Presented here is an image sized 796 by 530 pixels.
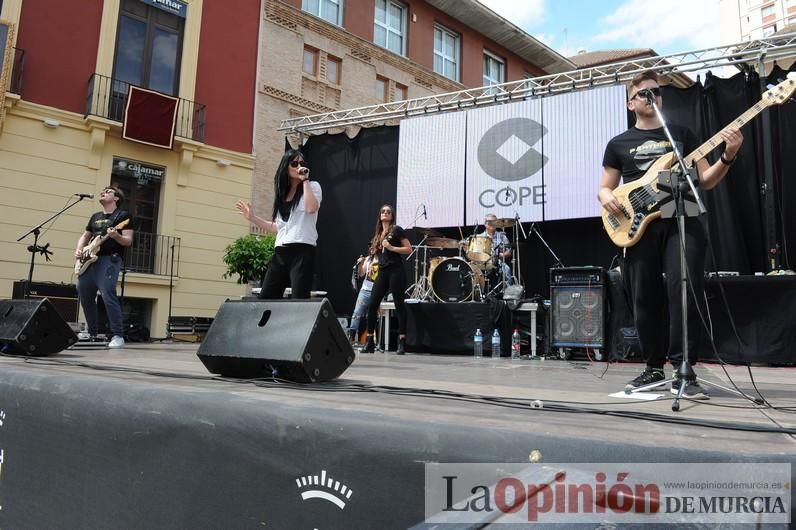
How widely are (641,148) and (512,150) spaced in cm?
658

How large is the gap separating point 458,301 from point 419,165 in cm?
331

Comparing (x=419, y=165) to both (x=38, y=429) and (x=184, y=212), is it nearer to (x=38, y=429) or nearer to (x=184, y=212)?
(x=184, y=212)

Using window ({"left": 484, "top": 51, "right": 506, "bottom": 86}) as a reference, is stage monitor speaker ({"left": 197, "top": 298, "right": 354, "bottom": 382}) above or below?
below

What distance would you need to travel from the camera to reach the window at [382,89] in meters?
15.9

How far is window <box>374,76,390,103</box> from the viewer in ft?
52.2

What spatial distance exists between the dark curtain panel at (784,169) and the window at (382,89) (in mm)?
10270

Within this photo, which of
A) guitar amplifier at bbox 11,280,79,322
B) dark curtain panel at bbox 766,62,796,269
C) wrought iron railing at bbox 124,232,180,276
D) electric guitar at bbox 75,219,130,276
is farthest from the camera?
wrought iron railing at bbox 124,232,180,276

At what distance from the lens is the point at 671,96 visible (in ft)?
28.1

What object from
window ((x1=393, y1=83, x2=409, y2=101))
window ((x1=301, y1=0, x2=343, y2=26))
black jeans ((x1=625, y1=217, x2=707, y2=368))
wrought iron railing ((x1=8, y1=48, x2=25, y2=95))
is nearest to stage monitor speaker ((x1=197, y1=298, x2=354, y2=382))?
black jeans ((x1=625, y1=217, x2=707, y2=368))

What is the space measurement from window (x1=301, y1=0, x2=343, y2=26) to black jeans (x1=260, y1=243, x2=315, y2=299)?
1286 centimetres

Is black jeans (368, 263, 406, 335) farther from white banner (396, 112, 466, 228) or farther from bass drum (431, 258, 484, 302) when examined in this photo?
white banner (396, 112, 466, 228)

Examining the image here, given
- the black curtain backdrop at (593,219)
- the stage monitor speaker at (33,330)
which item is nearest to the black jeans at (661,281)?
the black curtain backdrop at (593,219)

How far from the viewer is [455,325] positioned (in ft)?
25.4

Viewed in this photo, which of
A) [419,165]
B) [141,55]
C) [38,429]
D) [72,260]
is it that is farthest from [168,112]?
[38,429]
